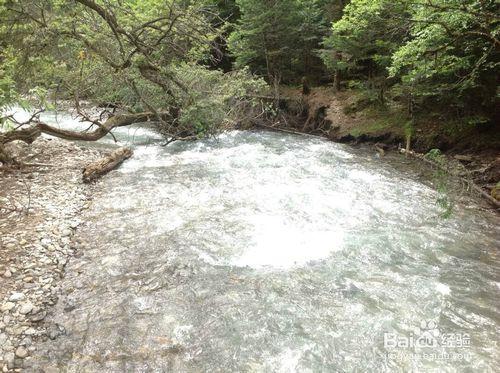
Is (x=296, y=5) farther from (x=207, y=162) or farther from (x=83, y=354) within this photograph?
(x=83, y=354)

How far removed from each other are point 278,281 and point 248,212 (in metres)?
2.29

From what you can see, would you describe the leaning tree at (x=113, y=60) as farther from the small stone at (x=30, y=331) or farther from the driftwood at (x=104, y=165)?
the small stone at (x=30, y=331)

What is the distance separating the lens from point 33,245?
210 inches

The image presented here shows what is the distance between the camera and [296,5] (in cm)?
1430

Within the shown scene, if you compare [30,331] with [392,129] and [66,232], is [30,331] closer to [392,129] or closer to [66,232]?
[66,232]

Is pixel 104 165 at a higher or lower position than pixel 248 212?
lower

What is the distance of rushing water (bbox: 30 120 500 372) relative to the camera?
12.1 feet

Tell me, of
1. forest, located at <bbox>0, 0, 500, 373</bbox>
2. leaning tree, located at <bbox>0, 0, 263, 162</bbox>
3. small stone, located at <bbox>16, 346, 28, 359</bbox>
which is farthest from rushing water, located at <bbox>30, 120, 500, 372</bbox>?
leaning tree, located at <bbox>0, 0, 263, 162</bbox>

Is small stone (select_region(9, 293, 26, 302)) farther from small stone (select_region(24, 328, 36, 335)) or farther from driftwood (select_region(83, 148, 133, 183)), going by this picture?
driftwood (select_region(83, 148, 133, 183))

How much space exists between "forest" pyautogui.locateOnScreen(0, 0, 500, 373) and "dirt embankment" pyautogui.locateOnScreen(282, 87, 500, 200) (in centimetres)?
6

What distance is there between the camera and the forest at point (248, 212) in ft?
12.6

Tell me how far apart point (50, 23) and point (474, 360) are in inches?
414

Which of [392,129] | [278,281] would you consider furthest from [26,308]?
[392,129]

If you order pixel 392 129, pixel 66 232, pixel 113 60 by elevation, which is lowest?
pixel 66 232
